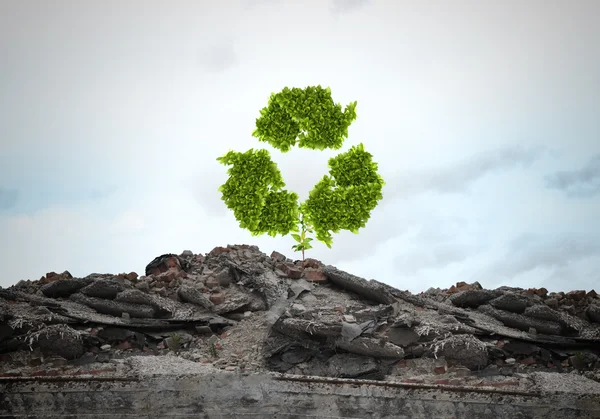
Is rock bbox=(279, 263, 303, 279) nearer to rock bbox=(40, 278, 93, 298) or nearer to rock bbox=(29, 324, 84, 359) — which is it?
rock bbox=(40, 278, 93, 298)

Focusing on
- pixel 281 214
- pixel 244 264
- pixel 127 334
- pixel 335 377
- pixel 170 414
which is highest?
pixel 281 214

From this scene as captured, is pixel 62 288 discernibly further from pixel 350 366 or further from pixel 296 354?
pixel 350 366

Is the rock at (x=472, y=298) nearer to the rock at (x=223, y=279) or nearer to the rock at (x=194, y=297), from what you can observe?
the rock at (x=223, y=279)

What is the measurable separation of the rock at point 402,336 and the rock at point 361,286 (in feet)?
4.51

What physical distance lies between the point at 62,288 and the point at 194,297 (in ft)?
7.51

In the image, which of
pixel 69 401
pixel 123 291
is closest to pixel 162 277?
pixel 123 291

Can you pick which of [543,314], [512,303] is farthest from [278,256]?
[543,314]

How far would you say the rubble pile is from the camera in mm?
8258

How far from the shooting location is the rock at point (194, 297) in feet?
32.2

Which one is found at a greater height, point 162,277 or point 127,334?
point 162,277

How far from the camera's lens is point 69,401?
721 cm

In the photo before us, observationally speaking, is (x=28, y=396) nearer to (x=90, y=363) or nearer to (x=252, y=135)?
(x=90, y=363)

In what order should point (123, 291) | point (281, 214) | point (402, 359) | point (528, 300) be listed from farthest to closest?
Answer: 1. point (281, 214)
2. point (528, 300)
3. point (123, 291)
4. point (402, 359)

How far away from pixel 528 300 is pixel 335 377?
4.51 metres
